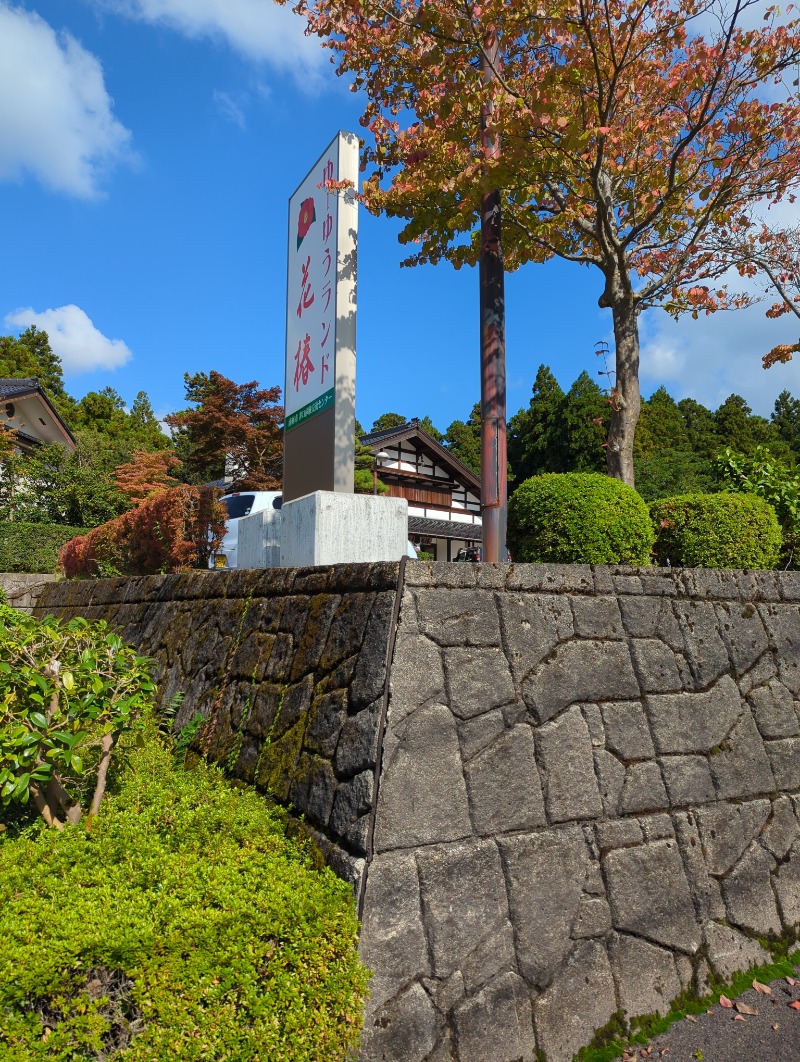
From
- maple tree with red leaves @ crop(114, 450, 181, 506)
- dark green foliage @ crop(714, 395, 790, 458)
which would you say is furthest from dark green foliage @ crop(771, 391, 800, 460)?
maple tree with red leaves @ crop(114, 450, 181, 506)

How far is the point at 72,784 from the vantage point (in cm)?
388

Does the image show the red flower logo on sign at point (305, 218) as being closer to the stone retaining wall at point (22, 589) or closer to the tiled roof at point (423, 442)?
the stone retaining wall at point (22, 589)

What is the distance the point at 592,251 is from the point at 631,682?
252 inches

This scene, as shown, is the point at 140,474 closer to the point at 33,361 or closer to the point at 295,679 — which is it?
the point at 295,679

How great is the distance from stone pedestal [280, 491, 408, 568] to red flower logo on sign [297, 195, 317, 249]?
2.77 metres

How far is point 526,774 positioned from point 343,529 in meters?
2.53

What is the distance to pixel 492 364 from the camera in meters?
5.34

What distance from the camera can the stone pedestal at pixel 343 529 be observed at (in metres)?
5.25

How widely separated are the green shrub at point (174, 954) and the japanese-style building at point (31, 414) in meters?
24.4

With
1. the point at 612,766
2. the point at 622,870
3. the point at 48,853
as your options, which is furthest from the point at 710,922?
the point at 48,853

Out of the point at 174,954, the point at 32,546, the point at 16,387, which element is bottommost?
the point at 174,954

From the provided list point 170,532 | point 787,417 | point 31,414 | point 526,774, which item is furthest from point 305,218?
point 787,417

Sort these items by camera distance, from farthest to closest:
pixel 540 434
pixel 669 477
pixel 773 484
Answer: pixel 540 434, pixel 669 477, pixel 773 484

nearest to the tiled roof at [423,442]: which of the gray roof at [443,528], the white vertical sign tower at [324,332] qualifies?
the gray roof at [443,528]
